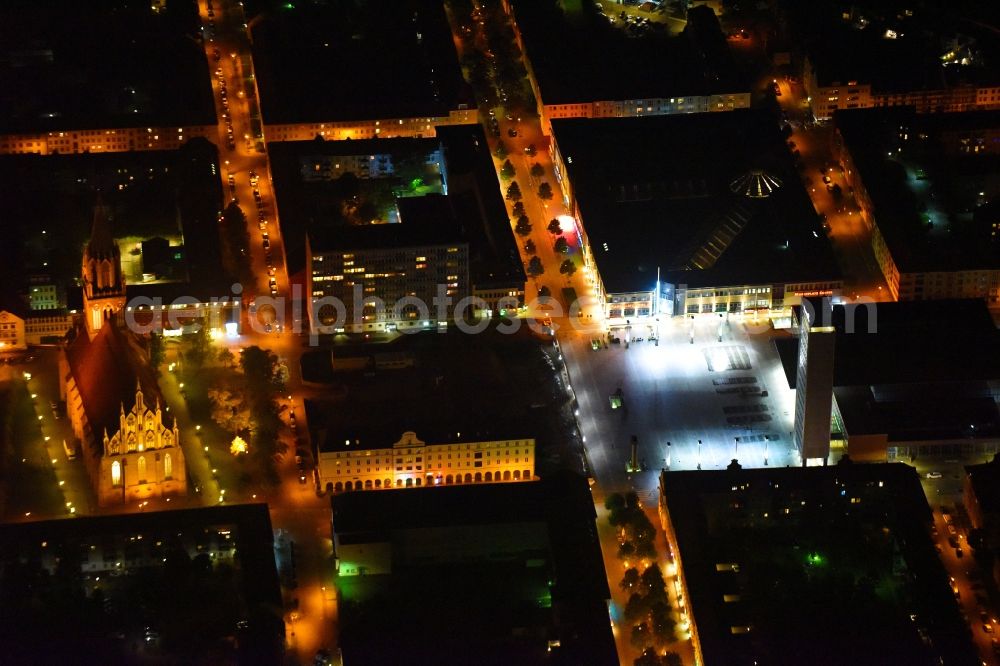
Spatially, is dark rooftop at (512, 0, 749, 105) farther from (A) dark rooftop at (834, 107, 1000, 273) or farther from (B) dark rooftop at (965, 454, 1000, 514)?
(B) dark rooftop at (965, 454, 1000, 514)

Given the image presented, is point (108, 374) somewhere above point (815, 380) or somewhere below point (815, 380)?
above

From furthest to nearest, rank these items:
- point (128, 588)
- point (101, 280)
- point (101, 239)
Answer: point (101, 280) < point (101, 239) < point (128, 588)

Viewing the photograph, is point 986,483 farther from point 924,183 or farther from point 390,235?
point 390,235

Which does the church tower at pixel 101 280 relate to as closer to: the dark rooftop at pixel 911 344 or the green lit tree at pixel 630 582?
the green lit tree at pixel 630 582

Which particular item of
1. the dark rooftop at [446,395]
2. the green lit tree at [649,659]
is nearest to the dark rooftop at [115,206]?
the dark rooftop at [446,395]

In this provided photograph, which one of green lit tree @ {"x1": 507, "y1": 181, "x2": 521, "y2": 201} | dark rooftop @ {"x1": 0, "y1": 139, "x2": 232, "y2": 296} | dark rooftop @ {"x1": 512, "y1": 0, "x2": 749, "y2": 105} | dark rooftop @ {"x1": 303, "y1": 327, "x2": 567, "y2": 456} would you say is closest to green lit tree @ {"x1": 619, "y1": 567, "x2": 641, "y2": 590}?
dark rooftop @ {"x1": 303, "y1": 327, "x2": 567, "y2": 456}

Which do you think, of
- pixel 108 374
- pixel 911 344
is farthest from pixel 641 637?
pixel 108 374
